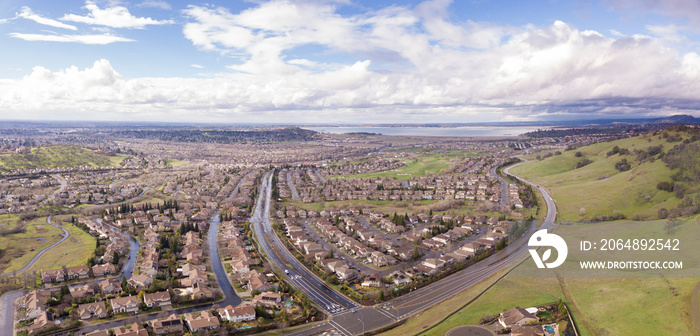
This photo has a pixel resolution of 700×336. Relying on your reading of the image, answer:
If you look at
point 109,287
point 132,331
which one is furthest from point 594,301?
point 109,287

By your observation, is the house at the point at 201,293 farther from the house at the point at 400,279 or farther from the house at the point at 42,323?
the house at the point at 400,279

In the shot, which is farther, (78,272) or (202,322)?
(78,272)

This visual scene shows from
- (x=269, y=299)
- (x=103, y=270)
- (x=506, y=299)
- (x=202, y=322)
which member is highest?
(x=506, y=299)

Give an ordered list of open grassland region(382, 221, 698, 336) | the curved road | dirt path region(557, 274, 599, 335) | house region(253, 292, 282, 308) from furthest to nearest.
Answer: the curved road < house region(253, 292, 282, 308) < dirt path region(557, 274, 599, 335) < open grassland region(382, 221, 698, 336)

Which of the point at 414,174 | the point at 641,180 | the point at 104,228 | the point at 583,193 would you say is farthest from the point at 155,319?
the point at 414,174

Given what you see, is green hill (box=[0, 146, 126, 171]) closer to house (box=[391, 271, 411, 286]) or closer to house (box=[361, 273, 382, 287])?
house (box=[361, 273, 382, 287])

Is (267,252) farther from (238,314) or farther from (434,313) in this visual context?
(434,313)

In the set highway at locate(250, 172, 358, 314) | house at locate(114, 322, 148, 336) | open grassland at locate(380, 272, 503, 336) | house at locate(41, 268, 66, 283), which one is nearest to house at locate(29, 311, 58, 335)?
house at locate(114, 322, 148, 336)
